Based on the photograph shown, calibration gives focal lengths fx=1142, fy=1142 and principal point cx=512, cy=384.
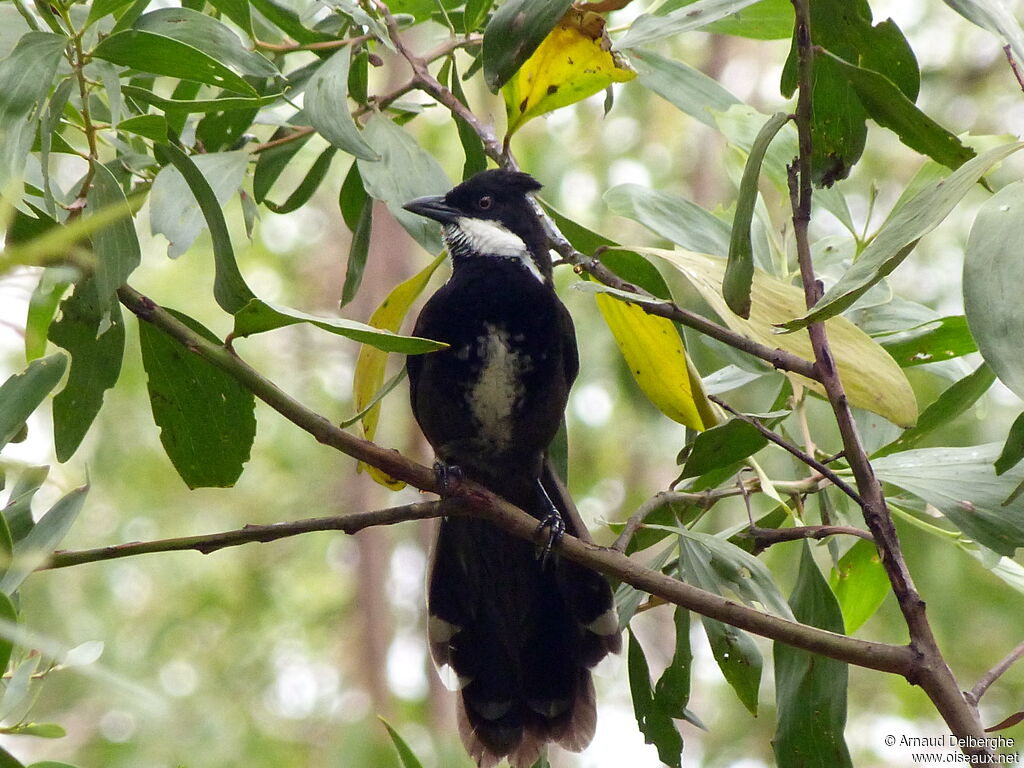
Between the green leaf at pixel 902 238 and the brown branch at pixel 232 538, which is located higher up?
the green leaf at pixel 902 238

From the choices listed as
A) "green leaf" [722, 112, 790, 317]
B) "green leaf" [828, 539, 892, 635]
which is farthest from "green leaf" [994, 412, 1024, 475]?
"green leaf" [828, 539, 892, 635]

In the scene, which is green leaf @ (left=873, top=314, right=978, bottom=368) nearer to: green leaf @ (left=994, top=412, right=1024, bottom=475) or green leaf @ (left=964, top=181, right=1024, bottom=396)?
green leaf @ (left=994, top=412, right=1024, bottom=475)

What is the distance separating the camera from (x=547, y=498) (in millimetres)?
3627

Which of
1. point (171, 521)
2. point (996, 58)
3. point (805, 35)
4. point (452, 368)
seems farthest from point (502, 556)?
point (996, 58)

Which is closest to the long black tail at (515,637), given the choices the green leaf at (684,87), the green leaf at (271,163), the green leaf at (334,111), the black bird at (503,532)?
the black bird at (503,532)

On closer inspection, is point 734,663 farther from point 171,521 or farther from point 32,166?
point 171,521

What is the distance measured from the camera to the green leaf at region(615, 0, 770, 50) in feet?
7.39

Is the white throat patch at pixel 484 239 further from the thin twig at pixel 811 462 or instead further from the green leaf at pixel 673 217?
the thin twig at pixel 811 462

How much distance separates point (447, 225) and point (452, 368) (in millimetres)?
640

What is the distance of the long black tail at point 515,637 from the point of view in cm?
329

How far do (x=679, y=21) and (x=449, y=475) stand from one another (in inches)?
58.6

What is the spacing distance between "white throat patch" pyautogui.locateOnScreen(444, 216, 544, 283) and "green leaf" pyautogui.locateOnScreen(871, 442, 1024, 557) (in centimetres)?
163

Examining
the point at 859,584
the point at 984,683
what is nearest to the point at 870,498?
the point at 984,683

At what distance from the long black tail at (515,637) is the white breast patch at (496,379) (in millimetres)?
340
